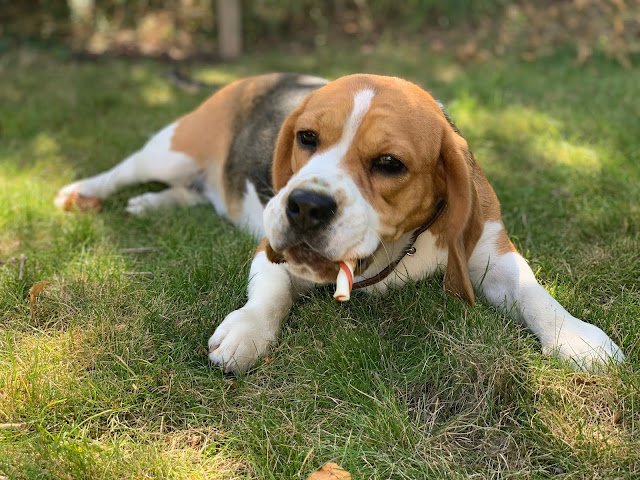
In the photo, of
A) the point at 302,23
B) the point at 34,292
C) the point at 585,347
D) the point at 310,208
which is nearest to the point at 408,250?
the point at 310,208

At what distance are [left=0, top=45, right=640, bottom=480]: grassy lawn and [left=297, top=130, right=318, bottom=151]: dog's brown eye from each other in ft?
2.47

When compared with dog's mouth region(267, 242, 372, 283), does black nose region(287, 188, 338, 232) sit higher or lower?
higher

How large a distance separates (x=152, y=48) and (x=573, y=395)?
912 centimetres

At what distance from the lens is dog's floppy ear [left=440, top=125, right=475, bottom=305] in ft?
8.56

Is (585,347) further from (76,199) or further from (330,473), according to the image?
(76,199)

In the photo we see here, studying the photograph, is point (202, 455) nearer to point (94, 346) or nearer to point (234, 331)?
point (234, 331)

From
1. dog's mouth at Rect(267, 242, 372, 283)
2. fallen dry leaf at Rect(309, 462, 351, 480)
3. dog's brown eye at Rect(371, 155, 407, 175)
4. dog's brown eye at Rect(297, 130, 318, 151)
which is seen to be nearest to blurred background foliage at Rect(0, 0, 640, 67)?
dog's brown eye at Rect(297, 130, 318, 151)

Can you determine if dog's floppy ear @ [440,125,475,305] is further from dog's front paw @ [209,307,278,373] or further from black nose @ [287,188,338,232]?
dog's front paw @ [209,307,278,373]

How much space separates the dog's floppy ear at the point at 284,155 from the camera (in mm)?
3043

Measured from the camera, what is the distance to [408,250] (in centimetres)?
290

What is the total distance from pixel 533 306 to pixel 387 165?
36.5 inches

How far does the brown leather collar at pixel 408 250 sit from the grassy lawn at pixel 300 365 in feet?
0.35

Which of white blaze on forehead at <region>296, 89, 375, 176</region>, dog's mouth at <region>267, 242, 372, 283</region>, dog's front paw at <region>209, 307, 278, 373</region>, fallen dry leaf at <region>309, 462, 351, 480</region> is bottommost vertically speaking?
dog's front paw at <region>209, 307, 278, 373</region>

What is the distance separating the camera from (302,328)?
283 cm
